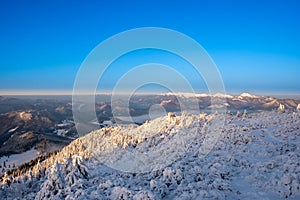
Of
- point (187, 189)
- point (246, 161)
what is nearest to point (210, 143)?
point (246, 161)

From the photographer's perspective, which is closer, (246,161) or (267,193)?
(267,193)

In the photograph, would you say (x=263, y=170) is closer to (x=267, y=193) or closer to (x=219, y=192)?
(x=267, y=193)

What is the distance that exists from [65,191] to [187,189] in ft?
41.4

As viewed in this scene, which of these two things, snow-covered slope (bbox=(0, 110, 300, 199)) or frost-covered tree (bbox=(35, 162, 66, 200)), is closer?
snow-covered slope (bbox=(0, 110, 300, 199))

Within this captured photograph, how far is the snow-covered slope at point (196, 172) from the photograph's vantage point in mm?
23078

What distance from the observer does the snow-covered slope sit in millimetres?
23078

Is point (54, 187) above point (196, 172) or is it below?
below

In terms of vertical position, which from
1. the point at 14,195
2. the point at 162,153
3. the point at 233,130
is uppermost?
the point at 233,130

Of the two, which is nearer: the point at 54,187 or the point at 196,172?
the point at 196,172

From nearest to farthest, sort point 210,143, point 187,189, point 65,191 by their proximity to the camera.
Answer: point 187,189 → point 65,191 → point 210,143

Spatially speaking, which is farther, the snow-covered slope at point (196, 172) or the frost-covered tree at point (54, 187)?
the frost-covered tree at point (54, 187)

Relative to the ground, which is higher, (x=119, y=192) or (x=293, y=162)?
(x=293, y=162)

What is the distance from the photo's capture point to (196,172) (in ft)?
92.7

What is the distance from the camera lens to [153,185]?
25016 millimetres
